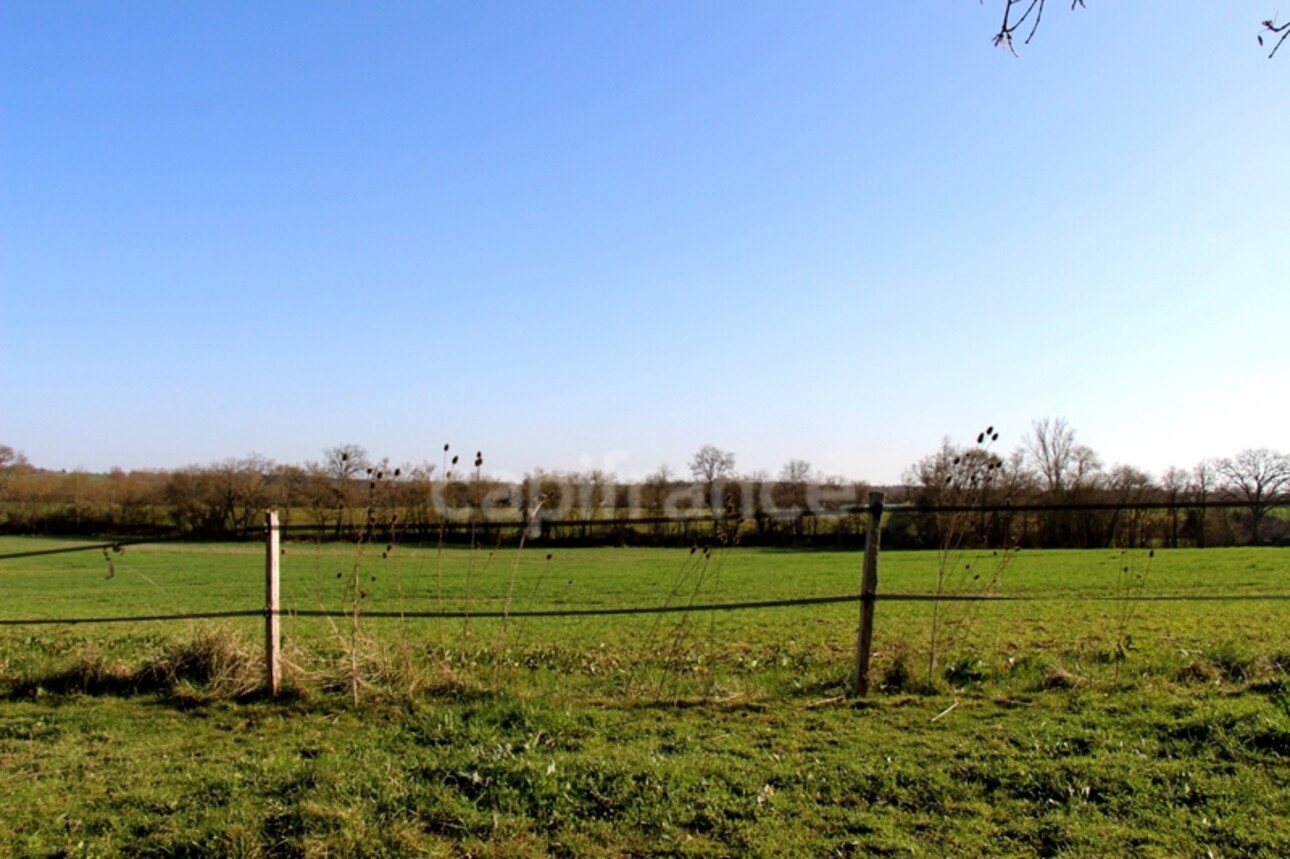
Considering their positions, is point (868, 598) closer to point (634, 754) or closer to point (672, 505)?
point (634, 754)

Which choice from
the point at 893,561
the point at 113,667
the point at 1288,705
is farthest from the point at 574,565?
the point at 1288,705

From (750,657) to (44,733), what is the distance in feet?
21.3

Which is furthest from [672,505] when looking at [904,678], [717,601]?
[904,678]

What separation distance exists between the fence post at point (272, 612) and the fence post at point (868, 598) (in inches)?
156

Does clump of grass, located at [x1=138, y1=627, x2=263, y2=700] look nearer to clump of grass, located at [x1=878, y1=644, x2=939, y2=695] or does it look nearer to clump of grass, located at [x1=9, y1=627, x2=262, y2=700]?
clump of grass, located at [x1=9, y1=627, x2=262, y2=700]

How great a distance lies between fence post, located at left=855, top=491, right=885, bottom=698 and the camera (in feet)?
18.8

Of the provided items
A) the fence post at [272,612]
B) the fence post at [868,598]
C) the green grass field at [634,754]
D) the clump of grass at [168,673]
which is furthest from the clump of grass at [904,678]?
the clump of grass at [168,673]

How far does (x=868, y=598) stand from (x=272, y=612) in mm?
4065

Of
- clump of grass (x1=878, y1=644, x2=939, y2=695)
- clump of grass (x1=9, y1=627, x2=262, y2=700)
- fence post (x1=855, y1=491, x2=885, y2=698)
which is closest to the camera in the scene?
fence post (x1=855, y1=491, x2=885, y2=698)

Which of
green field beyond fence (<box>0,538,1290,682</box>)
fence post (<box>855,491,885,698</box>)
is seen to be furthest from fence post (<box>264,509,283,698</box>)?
fence post (<box>855,491,885,698</box>)

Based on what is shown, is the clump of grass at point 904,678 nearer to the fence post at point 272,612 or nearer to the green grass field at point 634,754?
the green grass field at point 634,754

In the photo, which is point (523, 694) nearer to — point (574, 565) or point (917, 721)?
point (917, 721)

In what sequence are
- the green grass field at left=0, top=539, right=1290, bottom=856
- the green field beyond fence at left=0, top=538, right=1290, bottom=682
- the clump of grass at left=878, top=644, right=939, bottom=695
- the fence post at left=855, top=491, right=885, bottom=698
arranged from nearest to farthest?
the green grass field at left=0, top=539, right=1290, bottom=856 → the fence post at left=855, top=491, right=885, bottom=698 → the clump of grass at left=878, top=644, right=939, bottom=695 → the green field beyond fence at left=0, top=538, right=1290, bottom=682

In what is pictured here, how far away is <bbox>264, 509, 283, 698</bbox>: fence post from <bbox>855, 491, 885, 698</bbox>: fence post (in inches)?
156
